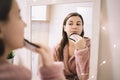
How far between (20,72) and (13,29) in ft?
0.51

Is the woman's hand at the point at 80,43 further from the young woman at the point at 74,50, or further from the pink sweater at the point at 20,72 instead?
the pink sweater at the point at 20,72

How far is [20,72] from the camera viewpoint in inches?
29.9

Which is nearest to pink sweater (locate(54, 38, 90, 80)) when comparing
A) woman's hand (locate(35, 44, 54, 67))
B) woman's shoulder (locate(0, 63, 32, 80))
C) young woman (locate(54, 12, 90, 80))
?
young woman (locate(54, 12, 90, 80))

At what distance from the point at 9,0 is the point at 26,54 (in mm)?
506

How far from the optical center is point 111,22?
996 millimetres

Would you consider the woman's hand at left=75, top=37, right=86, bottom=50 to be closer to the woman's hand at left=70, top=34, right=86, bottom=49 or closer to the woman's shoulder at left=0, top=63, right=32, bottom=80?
the woman's hand at left=70, top=34, right=86, bottom=49

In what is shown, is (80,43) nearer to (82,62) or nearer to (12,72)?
(82,62)

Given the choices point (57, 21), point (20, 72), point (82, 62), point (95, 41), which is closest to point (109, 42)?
point (95, 41)

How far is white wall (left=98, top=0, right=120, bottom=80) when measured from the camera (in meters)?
0.98

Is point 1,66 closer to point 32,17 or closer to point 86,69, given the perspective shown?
point 86,69

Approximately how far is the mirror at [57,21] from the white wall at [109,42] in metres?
0.03

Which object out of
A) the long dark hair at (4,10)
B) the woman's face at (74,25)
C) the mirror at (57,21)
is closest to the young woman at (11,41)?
the long dark hair at (4,10)

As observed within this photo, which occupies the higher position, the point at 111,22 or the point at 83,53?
the point at 111,22

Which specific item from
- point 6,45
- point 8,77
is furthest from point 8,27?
point 8,77
